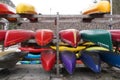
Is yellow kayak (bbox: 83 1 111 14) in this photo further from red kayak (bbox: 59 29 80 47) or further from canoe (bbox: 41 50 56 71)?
canoe (bbox: 41 50 56 71)

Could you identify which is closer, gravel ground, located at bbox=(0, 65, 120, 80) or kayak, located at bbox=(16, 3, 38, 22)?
gravel ground, located at bbox=(0, 65, 120, 80)

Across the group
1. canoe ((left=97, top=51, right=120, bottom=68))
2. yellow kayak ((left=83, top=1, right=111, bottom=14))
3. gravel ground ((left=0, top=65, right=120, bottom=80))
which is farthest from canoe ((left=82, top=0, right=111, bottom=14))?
gravel ground ((left=0, top=65, right=120, bottom=80))

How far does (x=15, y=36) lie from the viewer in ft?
19.9

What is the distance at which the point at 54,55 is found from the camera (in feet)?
19.7

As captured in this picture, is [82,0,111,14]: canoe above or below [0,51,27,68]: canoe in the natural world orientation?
above

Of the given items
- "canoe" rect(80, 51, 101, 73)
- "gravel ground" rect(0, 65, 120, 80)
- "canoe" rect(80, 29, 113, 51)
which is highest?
"canoe" rect(80, 29, 113, 51)

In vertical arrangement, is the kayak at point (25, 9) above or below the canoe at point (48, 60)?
above

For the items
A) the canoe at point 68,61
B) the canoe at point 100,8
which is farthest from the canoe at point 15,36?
the canoe at point 100,8

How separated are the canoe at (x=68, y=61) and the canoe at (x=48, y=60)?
193 millimetres

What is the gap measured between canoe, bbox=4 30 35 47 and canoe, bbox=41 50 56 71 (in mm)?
559

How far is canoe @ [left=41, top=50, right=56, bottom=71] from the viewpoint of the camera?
218 inches

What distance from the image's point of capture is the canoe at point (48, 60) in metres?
5.55

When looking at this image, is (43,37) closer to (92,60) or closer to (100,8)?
(92,60)

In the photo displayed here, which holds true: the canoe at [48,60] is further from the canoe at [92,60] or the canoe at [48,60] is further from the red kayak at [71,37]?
the canoe at [92,60]
